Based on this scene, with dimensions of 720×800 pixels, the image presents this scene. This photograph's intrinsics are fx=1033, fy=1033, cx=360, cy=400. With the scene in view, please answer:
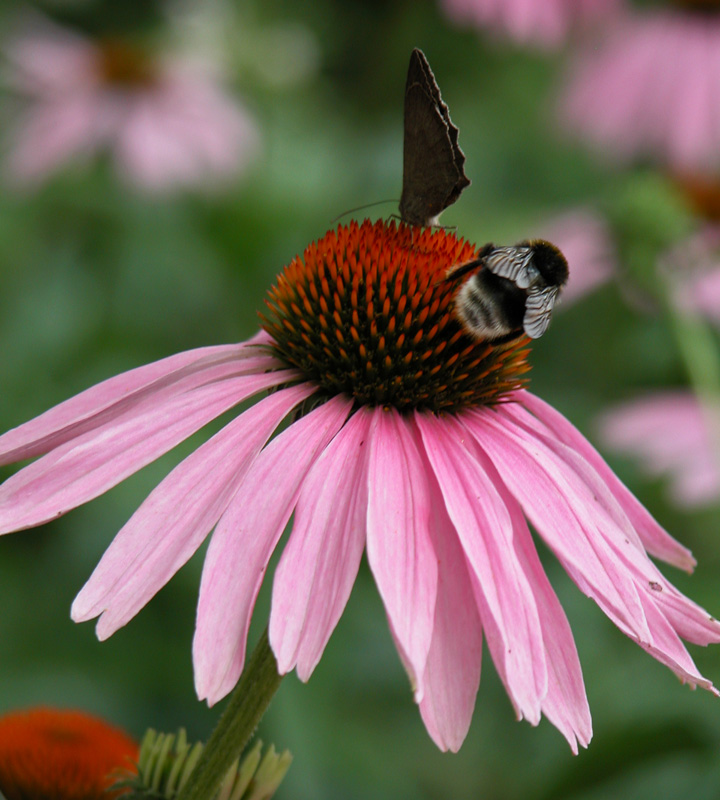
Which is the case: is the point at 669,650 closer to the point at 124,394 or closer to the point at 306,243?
the point at 124,394

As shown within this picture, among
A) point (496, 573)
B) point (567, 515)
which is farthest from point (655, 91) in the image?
point (496, 573)

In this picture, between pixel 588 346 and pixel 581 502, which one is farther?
pixel 588 346

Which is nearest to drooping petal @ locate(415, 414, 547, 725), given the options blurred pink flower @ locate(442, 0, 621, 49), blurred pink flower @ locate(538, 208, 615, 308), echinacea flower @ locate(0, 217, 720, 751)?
echinacea flower @ locate(0, 217, 720, 751)

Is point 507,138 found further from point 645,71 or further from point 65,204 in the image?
point 65,204

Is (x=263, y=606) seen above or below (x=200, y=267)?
below

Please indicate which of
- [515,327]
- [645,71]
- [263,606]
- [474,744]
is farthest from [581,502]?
[645,71]

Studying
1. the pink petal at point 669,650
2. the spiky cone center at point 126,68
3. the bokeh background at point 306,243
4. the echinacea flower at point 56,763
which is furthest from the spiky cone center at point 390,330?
the spiky cone center at point 126,68

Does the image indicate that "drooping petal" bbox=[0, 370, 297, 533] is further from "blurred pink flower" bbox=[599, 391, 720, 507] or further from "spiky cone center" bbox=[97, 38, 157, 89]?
"spiky cone center" bbox=[97, 38, 157, 89]
